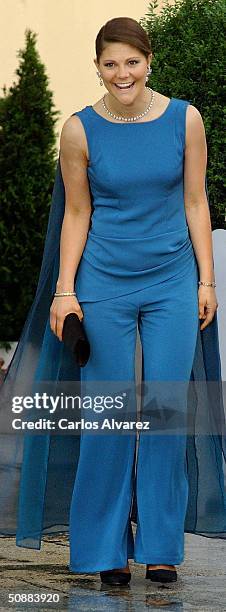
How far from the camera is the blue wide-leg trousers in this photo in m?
3.84

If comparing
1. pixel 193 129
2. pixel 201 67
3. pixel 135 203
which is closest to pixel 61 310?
pixel 135 203

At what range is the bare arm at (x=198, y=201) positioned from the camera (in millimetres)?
3891

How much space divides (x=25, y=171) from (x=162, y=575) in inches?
337

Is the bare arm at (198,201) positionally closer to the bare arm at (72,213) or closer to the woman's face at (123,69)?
the woman's face at (123,69)

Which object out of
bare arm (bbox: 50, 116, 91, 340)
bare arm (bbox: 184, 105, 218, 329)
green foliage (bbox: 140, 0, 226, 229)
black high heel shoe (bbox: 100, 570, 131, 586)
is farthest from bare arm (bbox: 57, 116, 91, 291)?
green foliage (bbox: 140, 0, 226, 229)

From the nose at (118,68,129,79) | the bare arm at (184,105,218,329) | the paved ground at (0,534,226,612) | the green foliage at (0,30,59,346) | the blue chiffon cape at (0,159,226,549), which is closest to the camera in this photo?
the paved ground at (0,534,226,612)

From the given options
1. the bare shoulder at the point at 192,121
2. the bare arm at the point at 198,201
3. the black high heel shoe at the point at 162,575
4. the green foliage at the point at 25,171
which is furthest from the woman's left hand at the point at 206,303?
the green foliage at the point at 25,171

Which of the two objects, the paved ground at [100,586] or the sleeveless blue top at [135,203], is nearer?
the paved ground at [100,586]

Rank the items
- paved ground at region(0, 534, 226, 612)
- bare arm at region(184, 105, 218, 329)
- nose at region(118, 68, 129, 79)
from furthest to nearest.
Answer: bare arm at region(184, 105, 218, 329), nose at region(118, 68, 129, 79), paved ground at region(0, 534, 226, 612)

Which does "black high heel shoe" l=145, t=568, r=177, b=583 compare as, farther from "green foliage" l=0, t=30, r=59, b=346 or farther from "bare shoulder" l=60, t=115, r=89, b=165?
"green foliage" l=0, t=30, r=59, b=346

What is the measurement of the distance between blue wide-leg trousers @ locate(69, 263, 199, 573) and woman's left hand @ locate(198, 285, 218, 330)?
0.23 ft

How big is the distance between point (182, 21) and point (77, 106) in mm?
3486

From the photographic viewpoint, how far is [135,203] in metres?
3.83

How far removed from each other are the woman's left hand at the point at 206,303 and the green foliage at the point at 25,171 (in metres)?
8.03
